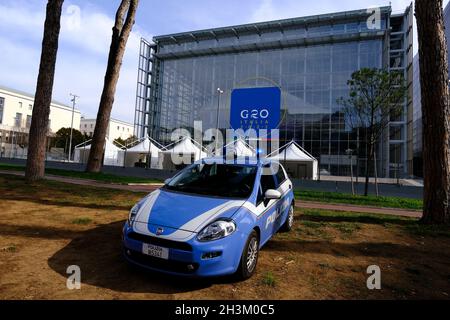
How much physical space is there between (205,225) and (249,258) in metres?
0.79

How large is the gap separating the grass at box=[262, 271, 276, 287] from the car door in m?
0.55

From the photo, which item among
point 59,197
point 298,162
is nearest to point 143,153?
point 298,162

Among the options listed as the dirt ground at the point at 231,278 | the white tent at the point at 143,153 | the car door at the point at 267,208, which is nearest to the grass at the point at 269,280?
the dirt ground at the point at 231,278

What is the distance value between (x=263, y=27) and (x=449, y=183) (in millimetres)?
51010

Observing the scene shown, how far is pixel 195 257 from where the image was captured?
11.0ft

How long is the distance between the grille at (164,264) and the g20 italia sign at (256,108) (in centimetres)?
913

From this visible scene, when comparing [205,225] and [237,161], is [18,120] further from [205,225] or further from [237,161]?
[205,225]

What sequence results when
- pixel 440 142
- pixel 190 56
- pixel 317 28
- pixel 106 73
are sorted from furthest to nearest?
pixel 190 56 < pixel 317 28 < pixel 106 73 < pixel 440 142

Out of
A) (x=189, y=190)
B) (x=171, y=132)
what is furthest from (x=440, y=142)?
(x=171, y=132)

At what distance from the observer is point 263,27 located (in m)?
52.3

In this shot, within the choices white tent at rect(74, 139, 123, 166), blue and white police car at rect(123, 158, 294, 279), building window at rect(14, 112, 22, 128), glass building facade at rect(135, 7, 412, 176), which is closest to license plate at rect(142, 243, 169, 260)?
blue and white police car at rect(123, 158, 294, 279)

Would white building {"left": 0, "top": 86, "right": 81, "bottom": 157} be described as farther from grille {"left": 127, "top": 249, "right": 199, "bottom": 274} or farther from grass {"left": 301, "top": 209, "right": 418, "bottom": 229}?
grille {"left": 127, "top": 249, "right": 199, "bottom": 274}

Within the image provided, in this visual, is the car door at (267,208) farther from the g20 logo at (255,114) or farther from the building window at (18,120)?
the building window at (18,120)
